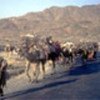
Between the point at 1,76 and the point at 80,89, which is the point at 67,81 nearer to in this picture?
the point at 80,89

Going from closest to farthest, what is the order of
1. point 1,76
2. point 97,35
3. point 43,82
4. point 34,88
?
1. point 1,76
2. point 34,88
3. point 43,82
4. point 97,35

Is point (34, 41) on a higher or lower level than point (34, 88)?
higher

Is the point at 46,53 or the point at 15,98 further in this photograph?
the point at 46,53

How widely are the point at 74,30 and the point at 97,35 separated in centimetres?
1636

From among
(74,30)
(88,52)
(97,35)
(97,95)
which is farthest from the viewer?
(74,30)

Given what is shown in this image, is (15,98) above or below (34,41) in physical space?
below

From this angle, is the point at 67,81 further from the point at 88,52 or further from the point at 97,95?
the point at 88,52

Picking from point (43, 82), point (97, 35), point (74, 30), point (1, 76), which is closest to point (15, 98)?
point (1, 76)

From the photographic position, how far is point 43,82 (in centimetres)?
2708

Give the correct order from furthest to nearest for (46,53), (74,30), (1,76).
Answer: (74,30) → (46,53) → (1,76)

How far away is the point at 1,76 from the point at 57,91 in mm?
2418

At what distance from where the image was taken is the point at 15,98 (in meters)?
20.5

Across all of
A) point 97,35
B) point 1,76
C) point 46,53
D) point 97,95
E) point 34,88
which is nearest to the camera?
point 97,95

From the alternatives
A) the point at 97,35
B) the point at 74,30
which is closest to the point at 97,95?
the point at 97,35
